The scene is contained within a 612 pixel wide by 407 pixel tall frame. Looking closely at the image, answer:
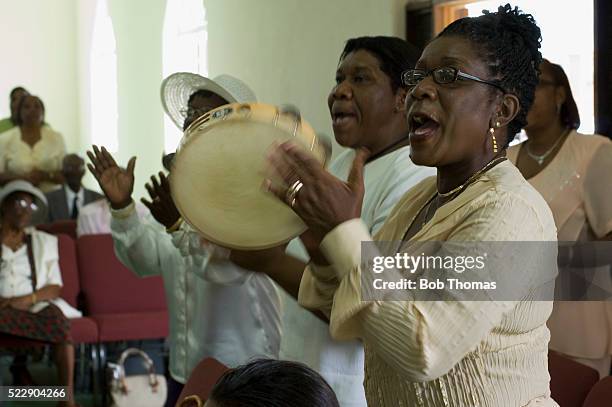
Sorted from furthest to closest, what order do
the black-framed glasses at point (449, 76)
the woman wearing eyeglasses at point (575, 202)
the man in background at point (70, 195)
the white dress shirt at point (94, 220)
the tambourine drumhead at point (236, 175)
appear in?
the man in background at point (70, 195), the white dress shirt at point (94, 220), the woman wearing eyeglasses at point (575, 202), the tambourine drumhead at point (236, 175), the black-framed glasses at point (449, 76)

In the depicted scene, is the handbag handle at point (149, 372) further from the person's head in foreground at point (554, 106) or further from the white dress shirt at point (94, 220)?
the person's head in foreground at point (554, 106)

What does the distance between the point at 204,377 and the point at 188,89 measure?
3.22 feet

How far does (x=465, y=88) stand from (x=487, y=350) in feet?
1.27

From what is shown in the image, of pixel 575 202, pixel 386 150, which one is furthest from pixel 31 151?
pixel 386 150

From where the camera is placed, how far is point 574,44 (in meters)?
4.04

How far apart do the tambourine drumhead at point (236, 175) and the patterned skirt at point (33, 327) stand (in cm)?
385

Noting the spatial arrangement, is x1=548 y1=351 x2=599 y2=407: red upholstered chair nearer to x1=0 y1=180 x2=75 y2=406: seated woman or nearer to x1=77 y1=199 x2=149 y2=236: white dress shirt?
x1=0 y1=180 x2=75 y2=406: seated woman

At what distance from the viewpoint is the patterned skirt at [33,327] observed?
527 cm

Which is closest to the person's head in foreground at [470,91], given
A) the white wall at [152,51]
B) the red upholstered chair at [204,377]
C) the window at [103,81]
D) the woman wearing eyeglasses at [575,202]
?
the red upholstered chair at [204,377]

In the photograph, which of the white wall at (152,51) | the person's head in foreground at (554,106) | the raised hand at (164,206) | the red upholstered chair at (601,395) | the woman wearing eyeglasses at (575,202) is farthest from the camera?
the white wall at (152,51)

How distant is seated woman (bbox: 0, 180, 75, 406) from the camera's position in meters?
5.32

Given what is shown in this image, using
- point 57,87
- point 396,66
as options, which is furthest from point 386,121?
point 57,87

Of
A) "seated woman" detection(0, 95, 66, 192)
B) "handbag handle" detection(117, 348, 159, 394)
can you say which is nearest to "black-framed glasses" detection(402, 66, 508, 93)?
"handbag handle" detection(117, 348, 159, 394)

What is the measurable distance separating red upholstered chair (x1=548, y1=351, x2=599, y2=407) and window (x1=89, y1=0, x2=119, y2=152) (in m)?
8.35
